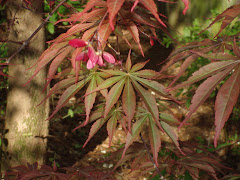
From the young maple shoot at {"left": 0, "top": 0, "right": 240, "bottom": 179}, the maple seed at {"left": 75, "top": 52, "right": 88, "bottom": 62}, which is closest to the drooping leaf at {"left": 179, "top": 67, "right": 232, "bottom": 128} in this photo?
the young maple shoot at {"left": 0, "top": 0, "right": 240, "bottom": 179}

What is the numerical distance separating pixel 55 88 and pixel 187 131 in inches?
97.8

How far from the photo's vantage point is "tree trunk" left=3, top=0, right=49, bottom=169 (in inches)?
75.4

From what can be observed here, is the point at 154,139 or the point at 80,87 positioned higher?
the point at 80,87

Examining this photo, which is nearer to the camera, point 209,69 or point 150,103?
point 209,69

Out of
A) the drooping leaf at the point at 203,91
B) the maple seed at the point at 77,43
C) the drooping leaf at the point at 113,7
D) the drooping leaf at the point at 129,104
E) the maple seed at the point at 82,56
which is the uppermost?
the drooping leaf at the point at 113,7

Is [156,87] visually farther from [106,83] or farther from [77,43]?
[77,43]

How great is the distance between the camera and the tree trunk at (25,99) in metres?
1.92

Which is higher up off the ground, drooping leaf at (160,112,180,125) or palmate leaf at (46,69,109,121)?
palmate leaf at (46,69,109,121)

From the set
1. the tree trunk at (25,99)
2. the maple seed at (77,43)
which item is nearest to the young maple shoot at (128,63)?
the maple seed at (77,43)

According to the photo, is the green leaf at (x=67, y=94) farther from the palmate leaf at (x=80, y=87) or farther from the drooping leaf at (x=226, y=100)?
the drooping leaf at (x=226, y=100)

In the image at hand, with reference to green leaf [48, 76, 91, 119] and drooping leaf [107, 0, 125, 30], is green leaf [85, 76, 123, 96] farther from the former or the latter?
drooping leaf [107, 0, 125, 30]

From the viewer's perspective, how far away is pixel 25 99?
1986 millimetres

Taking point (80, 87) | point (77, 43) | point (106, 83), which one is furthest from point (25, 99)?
point (77, 43)

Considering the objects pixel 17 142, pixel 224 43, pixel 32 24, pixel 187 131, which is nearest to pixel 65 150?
pixel 17 142
